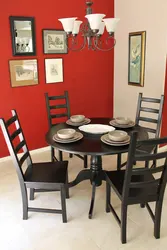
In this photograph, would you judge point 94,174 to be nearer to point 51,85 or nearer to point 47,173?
point 47,173

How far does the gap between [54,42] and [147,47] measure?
139 centimetres

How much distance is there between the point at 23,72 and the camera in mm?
3527

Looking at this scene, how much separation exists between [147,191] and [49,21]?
2.79 meters

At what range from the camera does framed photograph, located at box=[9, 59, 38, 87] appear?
11.3ft

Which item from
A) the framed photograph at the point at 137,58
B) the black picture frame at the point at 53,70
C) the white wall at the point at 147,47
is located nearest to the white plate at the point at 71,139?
the black picture frame at the point at 53,70

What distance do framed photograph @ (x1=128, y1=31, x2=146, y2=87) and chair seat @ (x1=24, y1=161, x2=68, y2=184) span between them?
2039mm

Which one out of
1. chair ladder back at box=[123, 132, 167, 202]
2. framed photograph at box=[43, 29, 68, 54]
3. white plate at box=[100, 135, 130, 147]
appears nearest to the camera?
chair ladder back at box=[123, 132, 167, 202]

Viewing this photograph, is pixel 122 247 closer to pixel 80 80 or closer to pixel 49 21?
pixel 80 80

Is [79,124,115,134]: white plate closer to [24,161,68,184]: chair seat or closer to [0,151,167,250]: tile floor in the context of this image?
[24,161,68,184]: chair seat

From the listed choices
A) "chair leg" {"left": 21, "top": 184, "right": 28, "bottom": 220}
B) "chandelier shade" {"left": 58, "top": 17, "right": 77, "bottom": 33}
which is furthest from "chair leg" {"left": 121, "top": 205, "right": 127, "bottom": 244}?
"chandelier shade" {"left": 58, "top": 17, "right": 77, "bottom": 33}

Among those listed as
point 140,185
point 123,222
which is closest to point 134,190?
point 140,185

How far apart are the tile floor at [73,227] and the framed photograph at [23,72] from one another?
155cm

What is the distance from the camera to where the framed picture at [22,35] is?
329 centimetres

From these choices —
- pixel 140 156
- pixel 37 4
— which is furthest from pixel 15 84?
pixel 140 156
